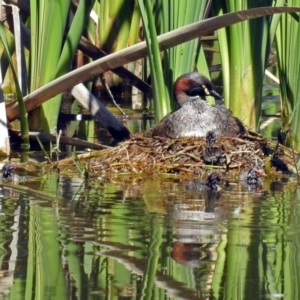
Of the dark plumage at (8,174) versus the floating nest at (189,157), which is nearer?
the dark plumage at (8,174)

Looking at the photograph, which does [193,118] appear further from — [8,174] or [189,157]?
[8,174]

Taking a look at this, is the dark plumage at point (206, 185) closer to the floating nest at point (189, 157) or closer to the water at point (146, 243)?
the water at point (146, 243)

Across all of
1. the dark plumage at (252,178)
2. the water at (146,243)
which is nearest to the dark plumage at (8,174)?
the water at (146,243)

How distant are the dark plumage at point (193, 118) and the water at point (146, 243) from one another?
4.76 feet

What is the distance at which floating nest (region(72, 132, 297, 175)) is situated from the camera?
7.43 meters

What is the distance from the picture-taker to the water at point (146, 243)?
158 inches

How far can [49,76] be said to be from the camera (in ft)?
26.7

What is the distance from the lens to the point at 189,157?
7.61 meters

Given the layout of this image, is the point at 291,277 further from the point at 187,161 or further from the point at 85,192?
the point at 187,161

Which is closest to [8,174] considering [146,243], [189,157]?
[189,157]

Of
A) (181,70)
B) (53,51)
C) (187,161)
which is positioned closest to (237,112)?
A: (181,70)

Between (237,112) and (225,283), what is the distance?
4.51 meters

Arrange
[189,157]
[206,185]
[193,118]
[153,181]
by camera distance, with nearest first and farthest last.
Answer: [206,185] → [153,181] → [189,157] → [193,118]

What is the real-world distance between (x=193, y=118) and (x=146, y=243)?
11.8 feet
